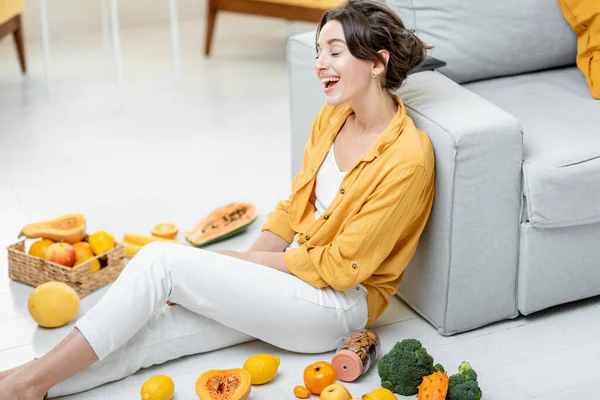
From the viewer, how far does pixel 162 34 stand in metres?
5.17

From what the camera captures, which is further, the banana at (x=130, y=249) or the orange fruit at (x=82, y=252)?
the banana at (x=130, y=249)

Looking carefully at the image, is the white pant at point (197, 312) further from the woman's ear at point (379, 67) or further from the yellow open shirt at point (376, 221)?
the woman's ear at point (379, 67)

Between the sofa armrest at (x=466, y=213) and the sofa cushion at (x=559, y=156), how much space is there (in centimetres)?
6

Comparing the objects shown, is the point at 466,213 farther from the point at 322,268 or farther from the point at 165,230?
the point at 165,230

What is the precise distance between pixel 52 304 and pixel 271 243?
23.2 inches

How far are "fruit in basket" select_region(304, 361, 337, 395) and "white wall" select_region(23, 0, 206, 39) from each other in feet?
11.1

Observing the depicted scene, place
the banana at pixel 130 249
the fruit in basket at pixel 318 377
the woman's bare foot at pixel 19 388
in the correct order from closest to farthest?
the woman's bare foot at pixel 19 388 < the fruit in basket at pixel 318 377 < the banana at pixel 130 249

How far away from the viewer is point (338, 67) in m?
2.23

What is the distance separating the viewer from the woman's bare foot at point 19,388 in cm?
207

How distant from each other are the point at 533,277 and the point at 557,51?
0.84m

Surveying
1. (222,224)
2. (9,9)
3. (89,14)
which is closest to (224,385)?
(222,224)

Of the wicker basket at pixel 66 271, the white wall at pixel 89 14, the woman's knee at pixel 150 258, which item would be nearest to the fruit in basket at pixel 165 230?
the wicker basket at pixel 66 271

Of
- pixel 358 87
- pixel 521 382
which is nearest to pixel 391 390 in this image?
pixel 521 382

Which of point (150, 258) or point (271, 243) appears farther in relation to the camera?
point (271, 243)
